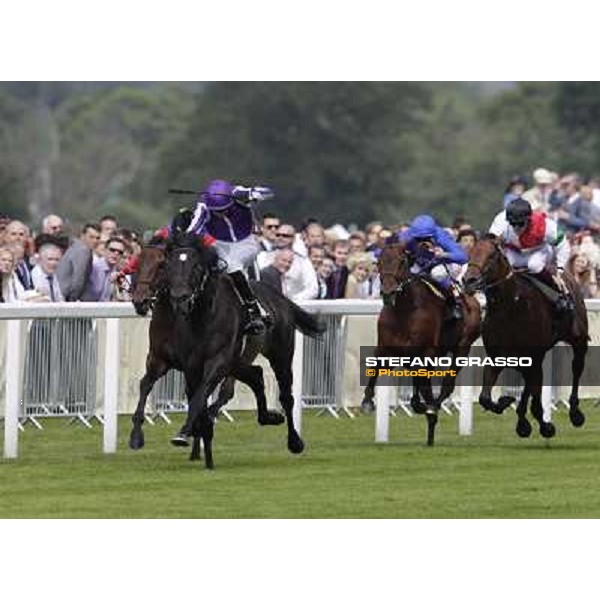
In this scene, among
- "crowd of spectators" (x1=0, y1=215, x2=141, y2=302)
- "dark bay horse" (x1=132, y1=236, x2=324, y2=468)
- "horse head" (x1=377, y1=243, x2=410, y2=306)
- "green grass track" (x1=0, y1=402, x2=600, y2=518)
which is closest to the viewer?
"green grass track" (x1=0, y1=402, x2=600, y2=518)

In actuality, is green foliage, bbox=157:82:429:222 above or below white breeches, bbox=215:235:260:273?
above

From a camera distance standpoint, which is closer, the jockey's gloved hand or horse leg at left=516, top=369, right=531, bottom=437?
the jockey's gloved hand

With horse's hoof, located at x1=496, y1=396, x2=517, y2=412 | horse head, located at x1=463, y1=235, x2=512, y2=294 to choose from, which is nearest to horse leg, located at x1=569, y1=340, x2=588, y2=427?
horse's hoof, located at x1=496, y1=396, x2=517, y2=412

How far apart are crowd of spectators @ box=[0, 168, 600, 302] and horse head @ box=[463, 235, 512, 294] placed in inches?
22.5

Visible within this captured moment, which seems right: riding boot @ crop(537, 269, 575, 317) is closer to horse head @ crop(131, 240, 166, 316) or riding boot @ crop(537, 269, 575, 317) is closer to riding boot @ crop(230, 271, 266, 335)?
riding boot @ crop(230, 271, 266, 335)

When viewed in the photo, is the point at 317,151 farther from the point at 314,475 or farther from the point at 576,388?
the point at 314,475

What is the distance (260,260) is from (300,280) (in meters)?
0.50

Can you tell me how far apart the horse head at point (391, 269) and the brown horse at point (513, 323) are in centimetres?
58

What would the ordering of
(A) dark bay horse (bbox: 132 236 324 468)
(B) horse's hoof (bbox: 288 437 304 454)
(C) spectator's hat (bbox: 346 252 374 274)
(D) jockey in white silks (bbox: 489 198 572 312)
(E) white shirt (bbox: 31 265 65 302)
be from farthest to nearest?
(C) spectator's hat (bbox: 346 252 374 274) → (E) white shirt (bbox: 31 265 65 302) → (D) jockey in white silks (bbox: 489 198 572 312) → (B) horse's hoof (bbox: 288 437 304 454) → (A) dark bay horse (bbox: 132 236 324 468)

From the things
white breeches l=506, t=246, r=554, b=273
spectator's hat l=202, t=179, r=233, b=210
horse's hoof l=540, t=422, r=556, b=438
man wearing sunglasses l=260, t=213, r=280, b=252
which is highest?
spectator's hat l=202, t=179, r=233, b=210

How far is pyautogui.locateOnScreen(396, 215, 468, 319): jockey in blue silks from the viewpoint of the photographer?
21.0m

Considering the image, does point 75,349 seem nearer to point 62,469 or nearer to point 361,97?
point 62,469

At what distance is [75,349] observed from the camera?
809 inches

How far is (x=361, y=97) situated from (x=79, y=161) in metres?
15.0
